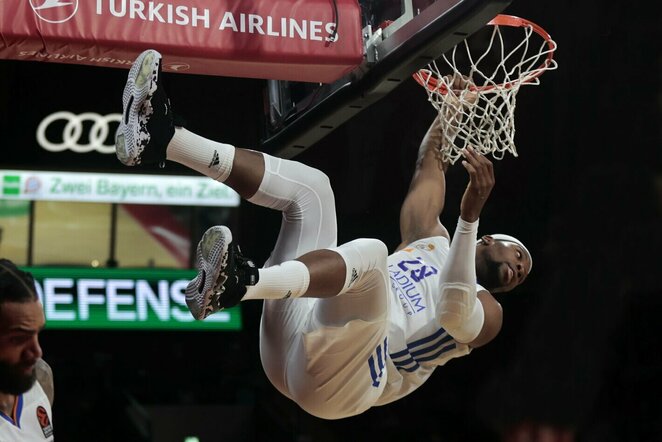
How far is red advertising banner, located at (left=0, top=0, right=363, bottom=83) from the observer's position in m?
4.50

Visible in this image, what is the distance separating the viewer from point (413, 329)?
5.02 meters

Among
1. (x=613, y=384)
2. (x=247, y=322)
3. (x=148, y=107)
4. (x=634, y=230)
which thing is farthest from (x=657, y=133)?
(x=148, y=107)

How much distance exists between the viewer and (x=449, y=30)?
445 cm

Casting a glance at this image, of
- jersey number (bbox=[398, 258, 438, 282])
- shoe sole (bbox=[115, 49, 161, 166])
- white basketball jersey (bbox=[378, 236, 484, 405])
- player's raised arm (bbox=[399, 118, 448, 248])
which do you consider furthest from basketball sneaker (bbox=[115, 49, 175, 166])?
player's raised arm (bbox=[399, 118, 448, 248])

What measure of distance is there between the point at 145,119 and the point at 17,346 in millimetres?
1193

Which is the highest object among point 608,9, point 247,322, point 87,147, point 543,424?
point 608,9

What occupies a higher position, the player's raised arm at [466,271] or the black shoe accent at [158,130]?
the black shoe accent at [158,130]

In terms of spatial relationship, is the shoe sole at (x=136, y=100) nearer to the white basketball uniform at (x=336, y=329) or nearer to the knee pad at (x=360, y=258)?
the white basketball uniform at (x=336, y=329)

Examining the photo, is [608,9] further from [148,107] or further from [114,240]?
[148,107]

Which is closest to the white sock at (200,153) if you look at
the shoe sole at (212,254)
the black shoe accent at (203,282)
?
the shoe sole at (212,254)

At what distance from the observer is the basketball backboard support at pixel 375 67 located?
445 cm

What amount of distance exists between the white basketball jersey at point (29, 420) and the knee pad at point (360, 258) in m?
1.24

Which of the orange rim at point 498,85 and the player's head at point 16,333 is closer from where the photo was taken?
the player's head at point 16,333

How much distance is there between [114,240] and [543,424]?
3618mm
